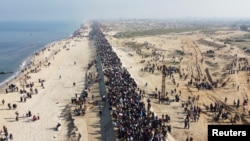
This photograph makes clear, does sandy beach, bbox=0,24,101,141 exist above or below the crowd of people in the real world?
below

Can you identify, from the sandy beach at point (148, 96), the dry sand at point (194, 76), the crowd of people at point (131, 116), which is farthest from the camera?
the dry sand at point (194, 76)

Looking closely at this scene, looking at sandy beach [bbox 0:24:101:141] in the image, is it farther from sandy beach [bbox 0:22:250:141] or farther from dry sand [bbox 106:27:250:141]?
dry sand [bbox 106:27:250:141]

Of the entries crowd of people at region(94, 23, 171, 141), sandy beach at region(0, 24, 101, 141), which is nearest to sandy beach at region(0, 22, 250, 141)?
sandy beach at region(0, 24, 101, 141)

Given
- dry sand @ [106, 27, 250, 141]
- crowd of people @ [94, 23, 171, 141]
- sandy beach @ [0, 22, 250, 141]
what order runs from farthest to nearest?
dry sand @ [106, 27, 250, 141] < sandy beach @ [0, 22, 250, 141] < crowd of people @ [94, 23, 171, 141]

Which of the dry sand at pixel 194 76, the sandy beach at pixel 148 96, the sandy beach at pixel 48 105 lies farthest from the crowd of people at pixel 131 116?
the sandy beach at pixel 48 105

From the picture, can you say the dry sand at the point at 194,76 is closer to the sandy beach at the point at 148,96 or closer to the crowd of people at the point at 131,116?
the sandy beach at the point at 148,96

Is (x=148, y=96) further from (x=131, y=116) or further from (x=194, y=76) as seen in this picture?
(x=194, y=76)

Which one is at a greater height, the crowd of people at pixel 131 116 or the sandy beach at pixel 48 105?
the crowd of people at pixel 131 116

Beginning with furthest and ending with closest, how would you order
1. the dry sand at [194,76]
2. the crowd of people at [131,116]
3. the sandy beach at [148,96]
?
the dry sand at [194,76] < the sandy beach at [148,96] < the crowd of people at [131,116]

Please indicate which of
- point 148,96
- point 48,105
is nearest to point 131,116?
point 148,96

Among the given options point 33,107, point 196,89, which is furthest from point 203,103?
point 33,107

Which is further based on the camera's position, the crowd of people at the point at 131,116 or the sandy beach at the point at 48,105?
the sandy beach at the point at 48,105

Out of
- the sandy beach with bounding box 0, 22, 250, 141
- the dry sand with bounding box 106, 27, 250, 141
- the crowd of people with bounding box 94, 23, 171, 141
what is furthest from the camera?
the dry sand with bounding box 106, 27, 250, 141
